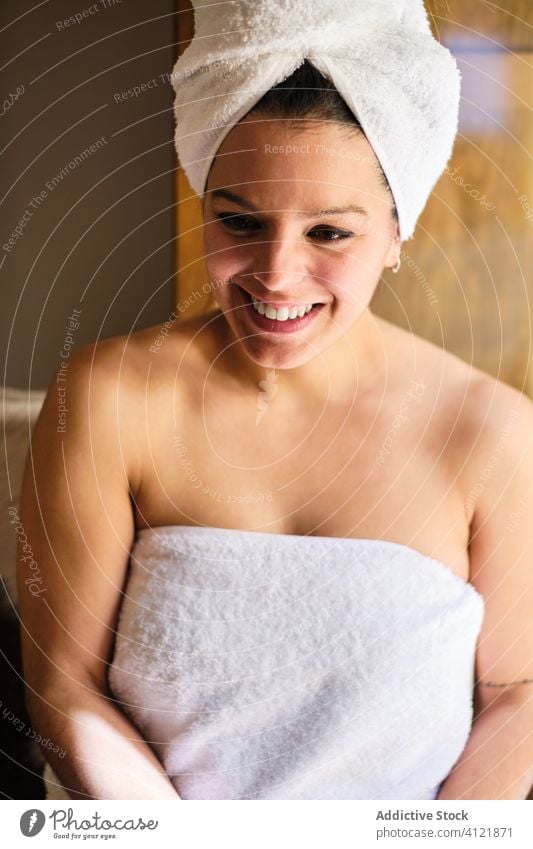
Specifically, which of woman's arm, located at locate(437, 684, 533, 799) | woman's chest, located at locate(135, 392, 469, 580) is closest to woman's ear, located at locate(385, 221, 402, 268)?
woman's chest, located at locate(135, 392, 469, 580)

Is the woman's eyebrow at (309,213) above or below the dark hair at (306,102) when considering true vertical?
below

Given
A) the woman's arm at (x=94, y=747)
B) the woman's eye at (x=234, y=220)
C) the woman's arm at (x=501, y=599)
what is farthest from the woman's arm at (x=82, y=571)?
the woman's arm at (x=501, y=599)

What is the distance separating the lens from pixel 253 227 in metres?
0.51

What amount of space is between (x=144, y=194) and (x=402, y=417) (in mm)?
227

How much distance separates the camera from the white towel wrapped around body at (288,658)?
1.79 ft

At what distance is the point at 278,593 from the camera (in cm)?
55

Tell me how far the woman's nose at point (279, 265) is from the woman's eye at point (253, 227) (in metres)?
0.01

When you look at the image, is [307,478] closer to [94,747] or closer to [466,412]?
[466,412]

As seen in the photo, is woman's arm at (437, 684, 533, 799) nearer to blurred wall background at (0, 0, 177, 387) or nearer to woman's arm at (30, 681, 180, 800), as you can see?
woman's arm at (30, 681, 180, 800)

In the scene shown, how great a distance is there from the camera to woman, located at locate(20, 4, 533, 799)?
0.54m

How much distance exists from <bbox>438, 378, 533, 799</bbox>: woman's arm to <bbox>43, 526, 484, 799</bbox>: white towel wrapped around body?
0.02 meters

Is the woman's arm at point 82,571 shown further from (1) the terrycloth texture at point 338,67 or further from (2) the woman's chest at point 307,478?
(1) the terrycloth texture at point 338,67

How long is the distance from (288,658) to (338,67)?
0.36 metres

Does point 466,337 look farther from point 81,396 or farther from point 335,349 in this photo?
point 81,396
